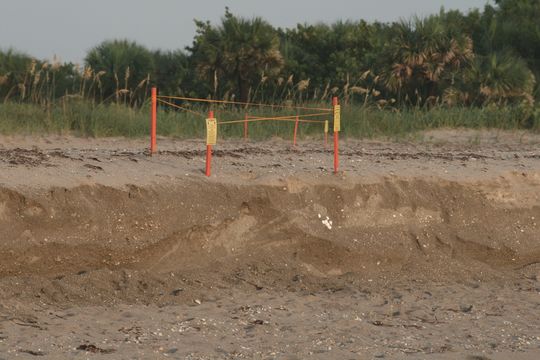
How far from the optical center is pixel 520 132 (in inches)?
740

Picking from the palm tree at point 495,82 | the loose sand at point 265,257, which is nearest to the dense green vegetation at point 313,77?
the palm tree at point 495,82

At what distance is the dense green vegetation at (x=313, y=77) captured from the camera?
16.9 m

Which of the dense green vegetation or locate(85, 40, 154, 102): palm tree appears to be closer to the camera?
the dense green vegetation

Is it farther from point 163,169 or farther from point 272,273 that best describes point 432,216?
point 163,169

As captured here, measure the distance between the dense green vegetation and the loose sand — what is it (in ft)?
16.7

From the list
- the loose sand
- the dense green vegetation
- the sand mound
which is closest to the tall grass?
the dense green vegetation

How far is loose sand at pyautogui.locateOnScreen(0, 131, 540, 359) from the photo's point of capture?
8.52 metres

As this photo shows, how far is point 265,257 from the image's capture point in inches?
405

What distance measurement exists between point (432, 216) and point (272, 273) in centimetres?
195

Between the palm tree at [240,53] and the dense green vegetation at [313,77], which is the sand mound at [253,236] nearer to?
the dense green vegetation at [313,77]

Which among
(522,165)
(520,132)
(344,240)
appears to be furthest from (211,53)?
(344,240)

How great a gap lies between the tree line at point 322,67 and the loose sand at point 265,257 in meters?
8.00

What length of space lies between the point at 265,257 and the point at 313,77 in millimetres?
15132

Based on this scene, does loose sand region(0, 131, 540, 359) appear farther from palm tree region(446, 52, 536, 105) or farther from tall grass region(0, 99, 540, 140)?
palm tree region(446, 52, 536, 105)
